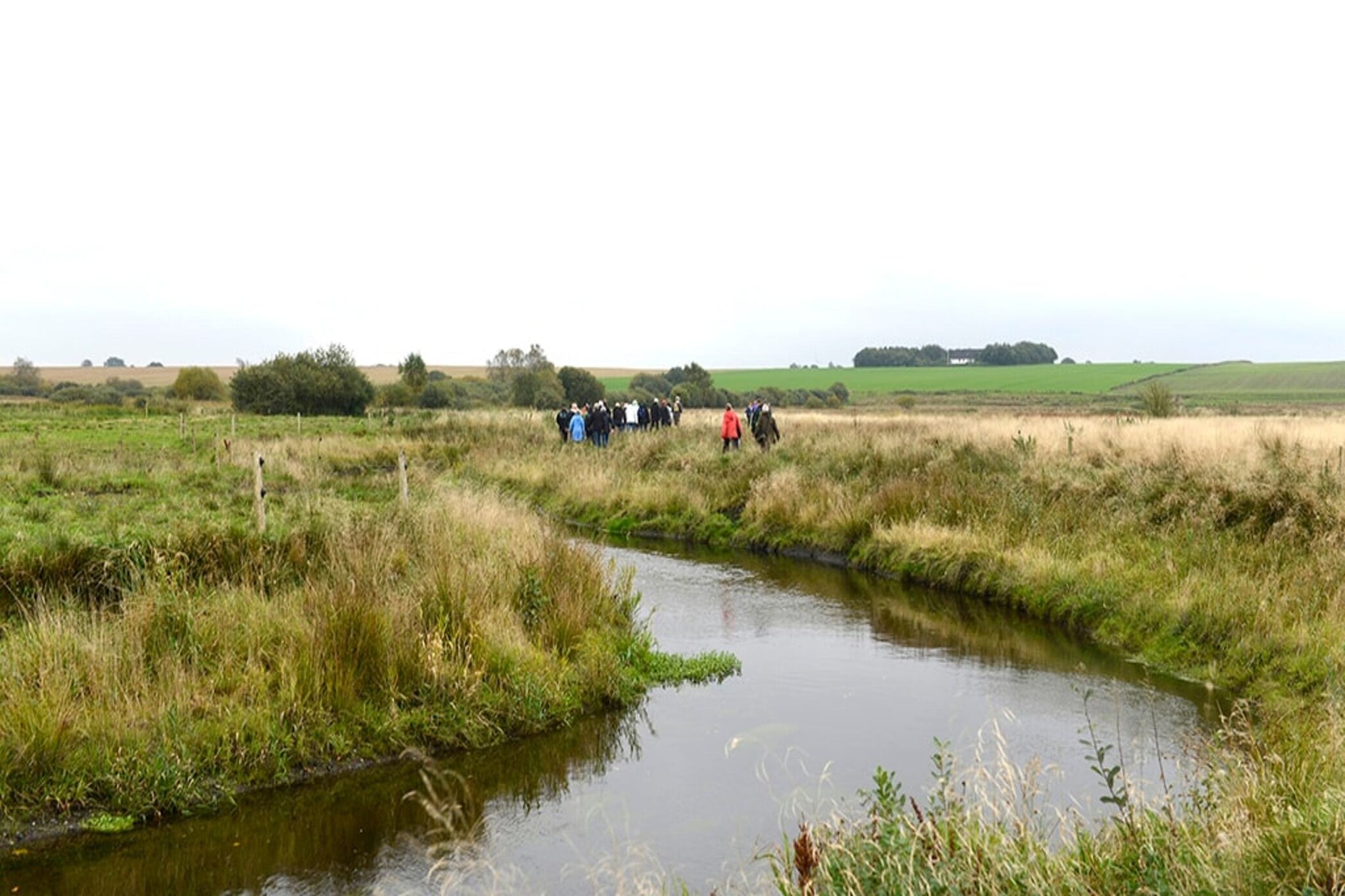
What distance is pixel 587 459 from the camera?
28.4 m

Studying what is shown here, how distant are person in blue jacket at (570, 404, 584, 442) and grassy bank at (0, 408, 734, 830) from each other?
57.9 ft

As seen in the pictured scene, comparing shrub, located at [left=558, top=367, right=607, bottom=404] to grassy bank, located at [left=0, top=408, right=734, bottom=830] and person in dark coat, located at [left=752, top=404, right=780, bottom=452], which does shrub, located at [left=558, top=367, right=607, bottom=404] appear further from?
grassy bank, located at [left=0, top=408, right=734, bottom=830]

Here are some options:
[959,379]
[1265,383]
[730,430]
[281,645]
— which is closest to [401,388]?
[730,430]

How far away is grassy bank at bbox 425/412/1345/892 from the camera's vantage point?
4.78 m

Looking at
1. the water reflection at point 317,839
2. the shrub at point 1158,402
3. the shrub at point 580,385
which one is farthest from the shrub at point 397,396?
the water reflection at point 317,839

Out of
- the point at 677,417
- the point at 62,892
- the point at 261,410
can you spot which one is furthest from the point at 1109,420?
the point at 261,410

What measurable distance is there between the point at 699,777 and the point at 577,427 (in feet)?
79.3

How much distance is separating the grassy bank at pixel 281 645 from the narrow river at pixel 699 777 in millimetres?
366

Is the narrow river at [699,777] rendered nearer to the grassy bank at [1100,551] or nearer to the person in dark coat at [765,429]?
the grassy bank at [1100,551]

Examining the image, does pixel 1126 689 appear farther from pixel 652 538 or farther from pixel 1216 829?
pixel 652 538

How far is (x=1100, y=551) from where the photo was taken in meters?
14.5

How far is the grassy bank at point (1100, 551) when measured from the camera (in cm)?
478

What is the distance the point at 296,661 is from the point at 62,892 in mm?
2472

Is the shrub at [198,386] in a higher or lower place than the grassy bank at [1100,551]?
higher
